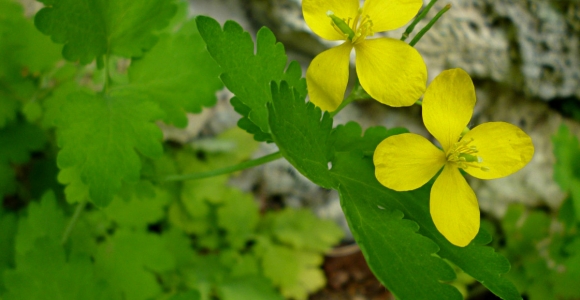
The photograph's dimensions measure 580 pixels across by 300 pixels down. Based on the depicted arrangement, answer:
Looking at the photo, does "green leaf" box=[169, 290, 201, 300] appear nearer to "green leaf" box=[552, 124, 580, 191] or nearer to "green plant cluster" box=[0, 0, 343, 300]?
"green plant cluster" box=[0, 0, 343, 300]

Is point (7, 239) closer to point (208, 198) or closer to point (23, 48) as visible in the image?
point (23, 48)

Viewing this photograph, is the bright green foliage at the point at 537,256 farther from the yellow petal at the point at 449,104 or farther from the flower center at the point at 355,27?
the flower center at the point at 355,27

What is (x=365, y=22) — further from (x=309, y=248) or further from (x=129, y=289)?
(x=309, y=248)

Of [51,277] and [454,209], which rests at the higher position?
[454,209]

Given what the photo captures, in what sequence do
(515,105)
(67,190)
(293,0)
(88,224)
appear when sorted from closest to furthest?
(67,190) < (88,224) < (293,0) < (515,105)

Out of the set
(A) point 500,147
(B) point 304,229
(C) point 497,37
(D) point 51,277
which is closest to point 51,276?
(D) point 51,277

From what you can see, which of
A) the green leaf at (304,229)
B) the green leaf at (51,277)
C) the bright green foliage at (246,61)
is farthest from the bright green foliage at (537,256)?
the green leaf at (51,277)

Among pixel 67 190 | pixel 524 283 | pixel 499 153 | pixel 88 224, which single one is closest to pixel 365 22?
pixel 499 153
